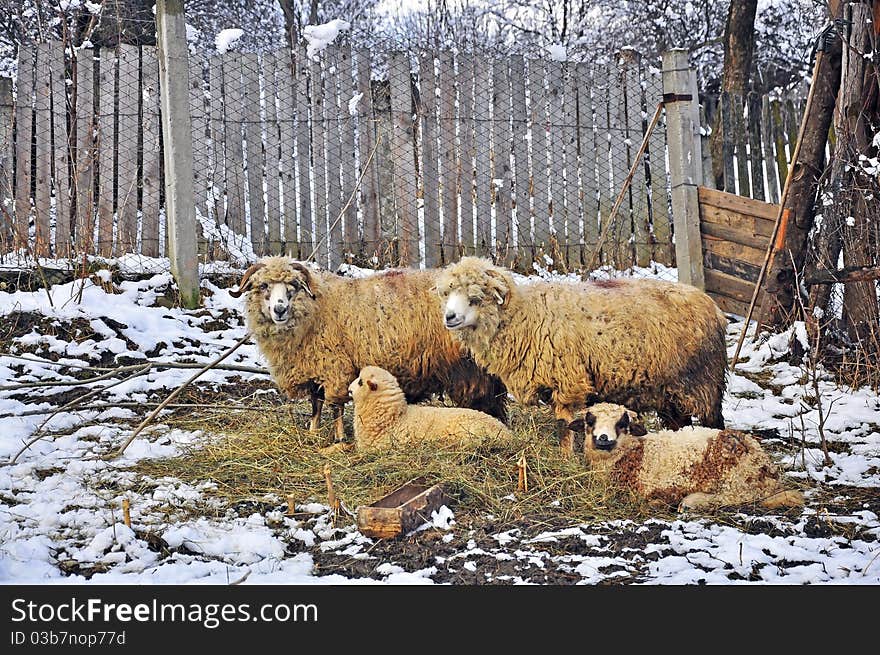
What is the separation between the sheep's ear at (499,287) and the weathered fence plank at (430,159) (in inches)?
157

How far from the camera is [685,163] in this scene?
28.9 ft

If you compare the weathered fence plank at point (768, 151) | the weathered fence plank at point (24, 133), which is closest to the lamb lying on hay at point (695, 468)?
the weathered fence plank at point (24, 133)

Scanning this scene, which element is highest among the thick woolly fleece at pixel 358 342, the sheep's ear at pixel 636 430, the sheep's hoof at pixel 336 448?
the thick woolly fleece at pixel 358 342

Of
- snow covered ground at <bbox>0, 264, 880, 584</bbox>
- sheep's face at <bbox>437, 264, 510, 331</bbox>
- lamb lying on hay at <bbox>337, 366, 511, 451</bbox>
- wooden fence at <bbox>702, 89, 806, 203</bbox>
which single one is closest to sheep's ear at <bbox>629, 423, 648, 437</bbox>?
snow covered ground at <bbox>0, 264, 880, 584</bbox>

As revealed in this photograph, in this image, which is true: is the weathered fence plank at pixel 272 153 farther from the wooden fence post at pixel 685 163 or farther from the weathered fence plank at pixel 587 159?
the wooden fence post at pixel 685 163

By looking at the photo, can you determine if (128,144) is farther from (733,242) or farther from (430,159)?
(733,242)

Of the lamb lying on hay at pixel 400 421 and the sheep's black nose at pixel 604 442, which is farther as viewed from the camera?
the lamb lying on hay at pixel 400 421

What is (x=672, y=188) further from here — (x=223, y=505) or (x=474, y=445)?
(x=223, y=505)

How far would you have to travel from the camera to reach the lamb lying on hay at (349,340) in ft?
19.0

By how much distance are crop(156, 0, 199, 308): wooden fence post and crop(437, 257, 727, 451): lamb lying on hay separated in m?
3.59

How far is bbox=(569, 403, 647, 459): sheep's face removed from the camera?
4504mm

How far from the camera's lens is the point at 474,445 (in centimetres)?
496

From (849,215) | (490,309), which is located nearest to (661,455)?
(490,309)

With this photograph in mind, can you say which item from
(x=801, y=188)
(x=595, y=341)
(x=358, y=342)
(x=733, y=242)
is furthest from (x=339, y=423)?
(x=733, y=242)
